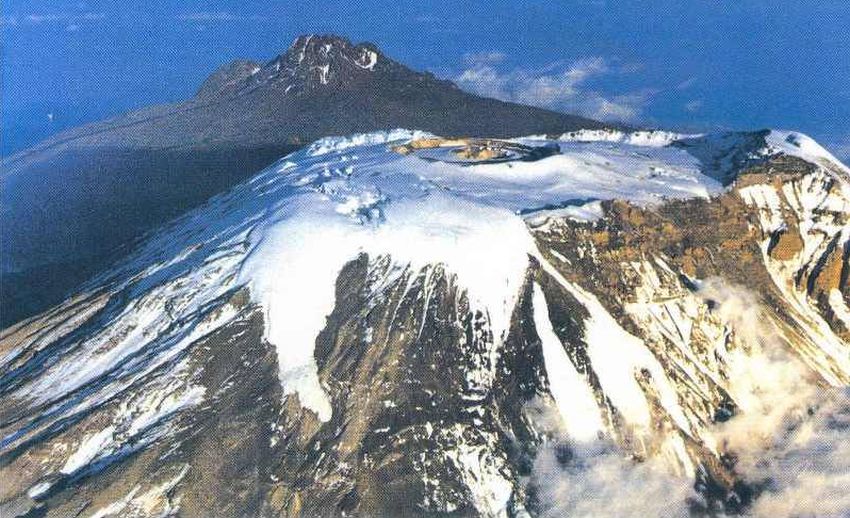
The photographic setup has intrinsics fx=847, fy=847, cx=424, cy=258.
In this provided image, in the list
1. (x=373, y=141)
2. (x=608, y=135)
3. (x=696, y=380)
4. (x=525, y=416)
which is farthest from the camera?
(x=608, y=135)

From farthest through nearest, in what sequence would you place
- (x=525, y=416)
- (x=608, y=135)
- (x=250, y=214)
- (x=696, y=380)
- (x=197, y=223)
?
(x=608, y=135), (x=197, y=223), (x=250, y=214), (x=696, y=380), (x=525, y=416)

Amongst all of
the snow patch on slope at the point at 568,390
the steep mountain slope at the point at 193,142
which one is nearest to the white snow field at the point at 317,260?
the snow patch on slope at the point at 568,390

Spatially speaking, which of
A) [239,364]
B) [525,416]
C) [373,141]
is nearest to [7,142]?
[373,141]

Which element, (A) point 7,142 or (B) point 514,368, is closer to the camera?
(B) point 514,368

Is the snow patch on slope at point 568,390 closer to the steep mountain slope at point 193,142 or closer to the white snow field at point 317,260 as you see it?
the white snow field at point 317,260

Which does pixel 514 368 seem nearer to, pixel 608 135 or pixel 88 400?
pixel 88 400

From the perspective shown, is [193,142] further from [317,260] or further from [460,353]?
[460,353]

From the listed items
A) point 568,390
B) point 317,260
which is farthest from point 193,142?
point 568,390
